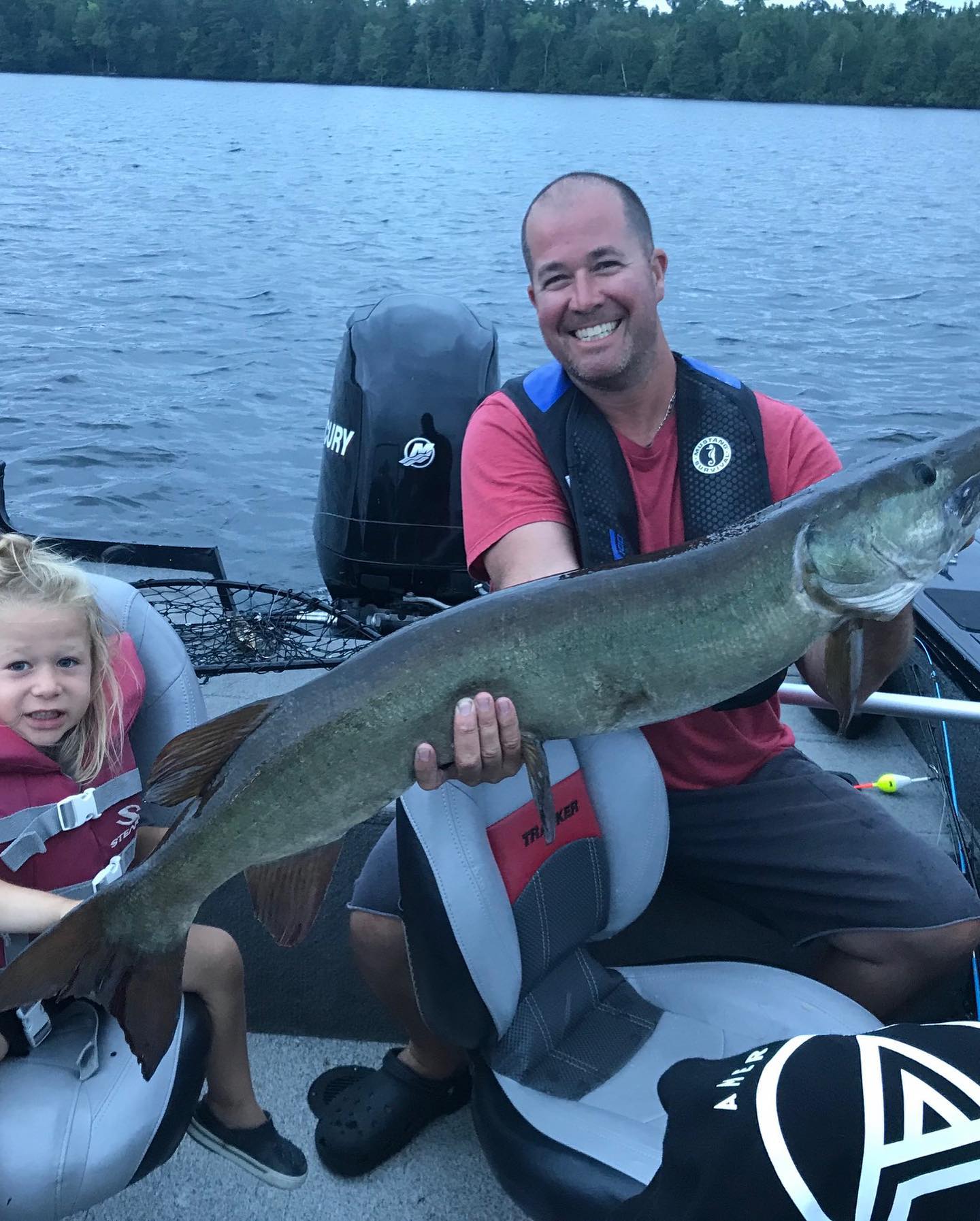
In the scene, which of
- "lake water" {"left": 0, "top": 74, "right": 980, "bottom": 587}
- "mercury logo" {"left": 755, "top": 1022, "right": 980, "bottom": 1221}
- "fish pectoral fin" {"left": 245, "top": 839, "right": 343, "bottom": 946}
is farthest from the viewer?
"lake water" {"left": 0, "top": 74, "right": 980, "bottom": 587}

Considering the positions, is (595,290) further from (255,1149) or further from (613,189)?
(255,1149)

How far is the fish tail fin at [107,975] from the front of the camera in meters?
2.12

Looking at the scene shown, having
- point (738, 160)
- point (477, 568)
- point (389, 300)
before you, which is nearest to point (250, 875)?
point (477, 568)

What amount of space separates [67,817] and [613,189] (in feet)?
7.42

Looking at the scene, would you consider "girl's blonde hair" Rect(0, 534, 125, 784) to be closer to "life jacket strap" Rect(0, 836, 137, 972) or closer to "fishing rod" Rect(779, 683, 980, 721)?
"life jacket strap" Rect(0, 836, 137, 972)

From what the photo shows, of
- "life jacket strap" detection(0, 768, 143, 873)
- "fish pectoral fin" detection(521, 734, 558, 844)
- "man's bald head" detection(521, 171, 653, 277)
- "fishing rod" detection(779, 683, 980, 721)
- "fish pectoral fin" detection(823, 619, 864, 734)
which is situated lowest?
"life jacket strap" detection(0, 768, 143, 873)

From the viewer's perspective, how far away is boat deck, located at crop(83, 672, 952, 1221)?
2.72 m

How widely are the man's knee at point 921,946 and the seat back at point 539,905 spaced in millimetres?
620

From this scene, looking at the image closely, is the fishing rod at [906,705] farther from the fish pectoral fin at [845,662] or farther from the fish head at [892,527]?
the fish head at [892,527]

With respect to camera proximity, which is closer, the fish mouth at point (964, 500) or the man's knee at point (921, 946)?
the fish mouth at point (964, 500)

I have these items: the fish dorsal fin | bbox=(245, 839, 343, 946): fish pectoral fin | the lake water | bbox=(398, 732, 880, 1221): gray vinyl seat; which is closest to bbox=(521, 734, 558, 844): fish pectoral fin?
bbox=(398, 732, 880, 1221): gray vinyl seat

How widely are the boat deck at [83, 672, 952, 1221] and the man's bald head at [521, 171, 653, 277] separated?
2.39m

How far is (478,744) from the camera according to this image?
2234 mm

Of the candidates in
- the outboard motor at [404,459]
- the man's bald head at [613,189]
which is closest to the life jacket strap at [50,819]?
the man's bald head at [613,189]
